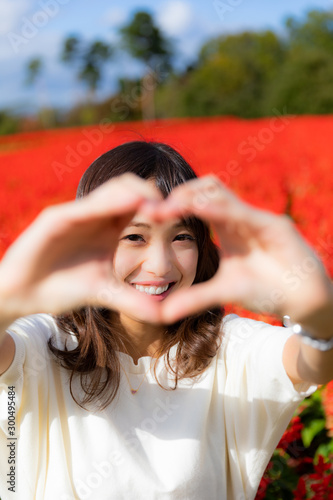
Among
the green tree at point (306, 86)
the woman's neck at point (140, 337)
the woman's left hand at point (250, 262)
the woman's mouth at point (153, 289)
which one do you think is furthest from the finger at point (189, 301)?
the green tree at point (306, 86)

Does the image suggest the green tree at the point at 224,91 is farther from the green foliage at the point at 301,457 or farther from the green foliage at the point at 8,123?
the green foliage at the point at 301,457

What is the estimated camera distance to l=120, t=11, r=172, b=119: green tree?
44.4 meters

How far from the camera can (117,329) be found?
4.85 ft

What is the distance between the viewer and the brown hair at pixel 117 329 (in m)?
1.38

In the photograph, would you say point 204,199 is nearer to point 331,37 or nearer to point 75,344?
point 75,344

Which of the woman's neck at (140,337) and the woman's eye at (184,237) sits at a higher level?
the woman's eye at (184,237)

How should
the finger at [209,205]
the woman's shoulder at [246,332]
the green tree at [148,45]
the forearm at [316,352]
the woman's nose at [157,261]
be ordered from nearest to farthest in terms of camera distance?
the finger at [209,205]
the forearm at [316,352]
the woman's nose at [157,261]
the woman's shoulder at [246,332]
the green tree at [148,45]

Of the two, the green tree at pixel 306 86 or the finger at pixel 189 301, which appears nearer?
the finger at pixel 189 301

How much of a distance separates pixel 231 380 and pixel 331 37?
45783 mm

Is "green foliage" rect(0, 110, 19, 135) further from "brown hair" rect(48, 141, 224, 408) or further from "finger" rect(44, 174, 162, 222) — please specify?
"finger" rect(44, 174, 162, 222)

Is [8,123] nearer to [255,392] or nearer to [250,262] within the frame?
[255,392]

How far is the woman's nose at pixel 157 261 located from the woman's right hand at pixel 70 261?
11.5 inches

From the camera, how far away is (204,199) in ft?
2.44

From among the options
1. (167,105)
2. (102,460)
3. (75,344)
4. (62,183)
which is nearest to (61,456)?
(102,460)
